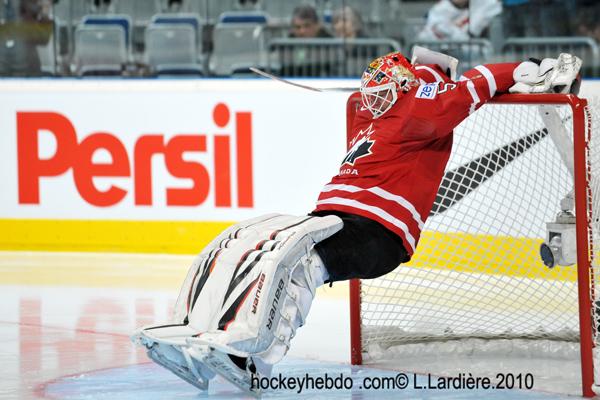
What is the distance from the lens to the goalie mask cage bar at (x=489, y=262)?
4.86 metres

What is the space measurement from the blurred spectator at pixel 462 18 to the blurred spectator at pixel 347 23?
406 mm

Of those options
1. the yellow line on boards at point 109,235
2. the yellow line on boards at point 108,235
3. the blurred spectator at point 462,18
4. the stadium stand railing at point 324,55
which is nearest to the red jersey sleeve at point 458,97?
the yellow line on boards at point 109,235

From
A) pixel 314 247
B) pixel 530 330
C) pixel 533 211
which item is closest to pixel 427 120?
pixel 314 247

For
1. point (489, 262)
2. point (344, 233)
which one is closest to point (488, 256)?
point (489, 262)

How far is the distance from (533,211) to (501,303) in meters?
0.57

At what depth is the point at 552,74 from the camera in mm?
4094

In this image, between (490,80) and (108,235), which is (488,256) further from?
(108,235)

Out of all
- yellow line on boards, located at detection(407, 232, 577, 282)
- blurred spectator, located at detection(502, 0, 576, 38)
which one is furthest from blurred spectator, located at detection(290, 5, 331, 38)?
yellow line on boards, located at detection(407, 232, 577, 282)

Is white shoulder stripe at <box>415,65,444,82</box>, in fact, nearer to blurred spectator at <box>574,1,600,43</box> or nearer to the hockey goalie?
the hockey goalie

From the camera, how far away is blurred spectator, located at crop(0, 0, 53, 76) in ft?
24.4

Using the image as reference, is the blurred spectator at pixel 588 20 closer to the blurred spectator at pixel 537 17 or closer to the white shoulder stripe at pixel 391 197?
the blurred spectator at pixel 537 17

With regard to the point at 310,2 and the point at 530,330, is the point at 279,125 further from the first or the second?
the point at 530,330

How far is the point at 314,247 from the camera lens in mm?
3934

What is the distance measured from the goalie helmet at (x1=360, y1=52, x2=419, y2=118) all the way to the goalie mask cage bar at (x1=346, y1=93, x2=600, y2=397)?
403 millimetres
